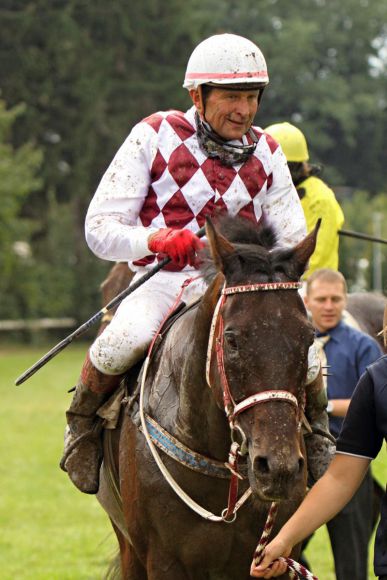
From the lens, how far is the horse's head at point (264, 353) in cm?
378

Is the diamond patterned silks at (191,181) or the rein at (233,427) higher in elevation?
the diamond patterned silks at (191,181)

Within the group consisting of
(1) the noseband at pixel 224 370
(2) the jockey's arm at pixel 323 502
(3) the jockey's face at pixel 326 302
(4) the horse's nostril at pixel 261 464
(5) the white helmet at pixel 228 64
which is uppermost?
(5) the white helmet at pixel 228 64

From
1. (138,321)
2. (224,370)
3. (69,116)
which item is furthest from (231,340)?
(69,116)

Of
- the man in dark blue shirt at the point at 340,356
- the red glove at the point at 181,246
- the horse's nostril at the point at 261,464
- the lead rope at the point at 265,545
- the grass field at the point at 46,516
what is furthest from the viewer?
the grass field at the point at 46,516

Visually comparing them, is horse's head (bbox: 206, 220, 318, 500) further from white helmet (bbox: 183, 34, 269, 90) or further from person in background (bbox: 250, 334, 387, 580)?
white helmet (bbox: 183, 34, 269, 90)

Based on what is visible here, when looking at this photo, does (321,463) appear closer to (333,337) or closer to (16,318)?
(333,337)

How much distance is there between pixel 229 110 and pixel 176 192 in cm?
43

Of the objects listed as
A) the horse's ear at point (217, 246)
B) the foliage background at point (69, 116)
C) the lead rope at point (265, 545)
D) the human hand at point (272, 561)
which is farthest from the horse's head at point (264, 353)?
the foliage background at point (69, 116)

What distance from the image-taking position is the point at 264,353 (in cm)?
393

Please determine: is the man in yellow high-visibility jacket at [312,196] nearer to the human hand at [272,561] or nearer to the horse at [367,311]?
the horse at [367,311]

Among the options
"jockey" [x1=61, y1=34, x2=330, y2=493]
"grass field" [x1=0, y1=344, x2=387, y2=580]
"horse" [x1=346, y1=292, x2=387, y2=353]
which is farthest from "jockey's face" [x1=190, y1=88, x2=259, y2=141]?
"horse" [x1=346, y1=292, x2=387, y2=353]

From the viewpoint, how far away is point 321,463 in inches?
200

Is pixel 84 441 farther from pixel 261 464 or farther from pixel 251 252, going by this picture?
pixel 261 464

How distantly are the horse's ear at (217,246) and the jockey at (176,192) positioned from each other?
852 mm
